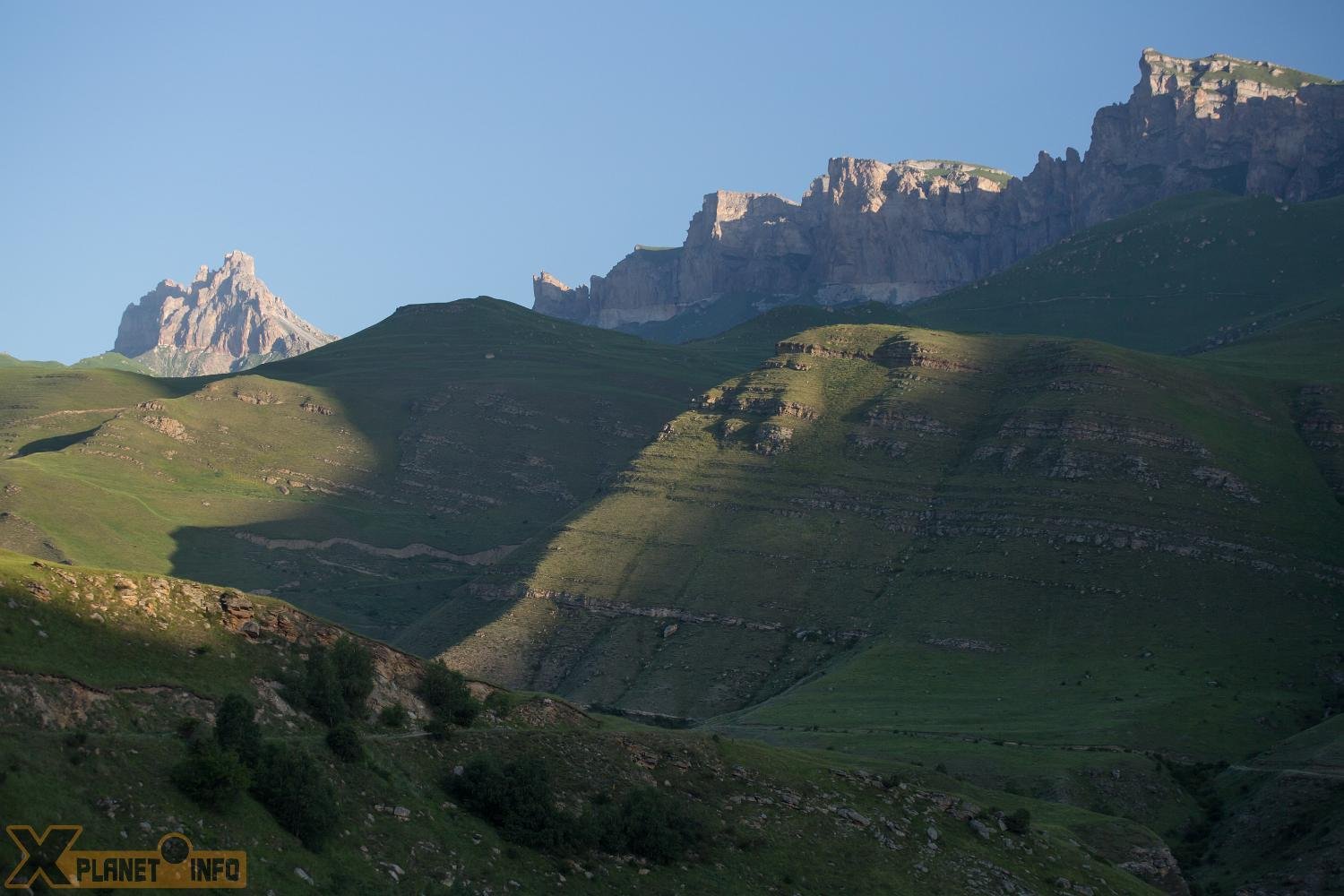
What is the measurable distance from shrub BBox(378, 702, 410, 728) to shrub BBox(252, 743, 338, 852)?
445 inches

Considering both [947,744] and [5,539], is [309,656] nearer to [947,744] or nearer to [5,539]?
[947,744]

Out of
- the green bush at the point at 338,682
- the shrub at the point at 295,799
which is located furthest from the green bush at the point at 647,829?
the shrub at the point at 295,799

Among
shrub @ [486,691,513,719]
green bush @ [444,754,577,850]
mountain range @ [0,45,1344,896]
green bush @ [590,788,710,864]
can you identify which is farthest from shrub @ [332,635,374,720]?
green bush @ [590,788,710,864]

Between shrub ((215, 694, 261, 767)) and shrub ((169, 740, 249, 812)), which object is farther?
shrub ((215, 694, 261, 767))

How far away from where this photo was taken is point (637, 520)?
194500 mm

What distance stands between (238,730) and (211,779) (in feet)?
12.4

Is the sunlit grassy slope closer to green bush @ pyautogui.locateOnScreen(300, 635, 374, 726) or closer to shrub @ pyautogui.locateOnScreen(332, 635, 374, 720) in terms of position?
shrub @ pyautogui.locateOnScreen(332, 635, 374, 720)

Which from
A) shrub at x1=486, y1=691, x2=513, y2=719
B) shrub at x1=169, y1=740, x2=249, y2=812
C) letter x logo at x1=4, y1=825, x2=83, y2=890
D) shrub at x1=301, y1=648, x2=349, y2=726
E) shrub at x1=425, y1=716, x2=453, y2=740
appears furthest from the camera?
shrub at x1=486, y1=691, x2=513, y2=719

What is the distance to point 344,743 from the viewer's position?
189 feet

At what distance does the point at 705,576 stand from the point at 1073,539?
41068mm

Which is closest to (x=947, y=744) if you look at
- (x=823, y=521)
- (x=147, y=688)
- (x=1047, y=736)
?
(x=1047, y=736)

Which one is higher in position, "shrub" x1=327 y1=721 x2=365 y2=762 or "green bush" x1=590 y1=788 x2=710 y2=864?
"shrub" x1=327 y1=721 x2=365 y2=762

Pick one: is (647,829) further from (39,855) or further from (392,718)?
(39,855)

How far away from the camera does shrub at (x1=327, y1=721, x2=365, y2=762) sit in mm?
57688
